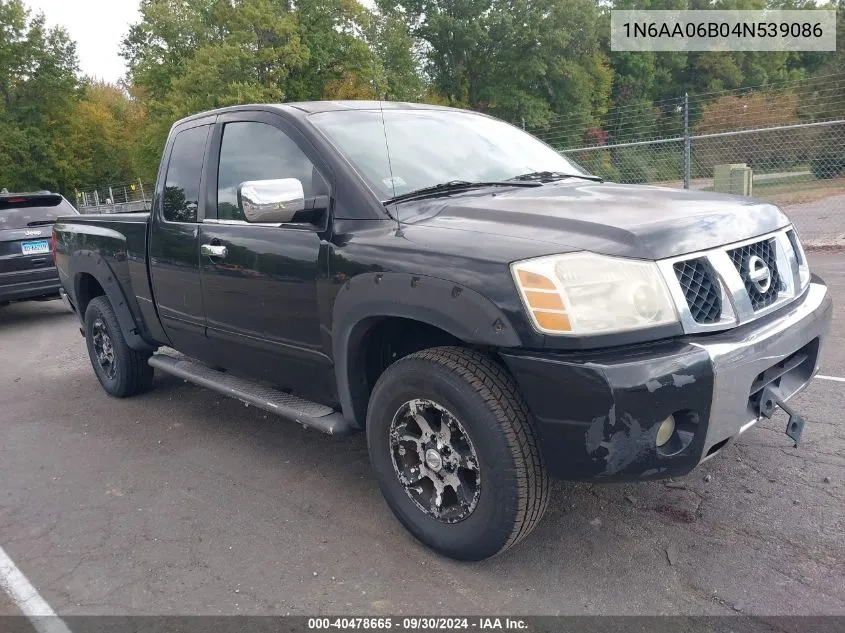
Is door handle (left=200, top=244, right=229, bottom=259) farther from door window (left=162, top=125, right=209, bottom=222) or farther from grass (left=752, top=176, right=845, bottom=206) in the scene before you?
grass (left=752, top=176, right=845, bottom=206)

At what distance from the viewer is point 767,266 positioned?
2871 mm

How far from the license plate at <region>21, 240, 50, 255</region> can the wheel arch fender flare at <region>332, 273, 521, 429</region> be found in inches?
283

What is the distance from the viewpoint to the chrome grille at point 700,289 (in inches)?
98.8

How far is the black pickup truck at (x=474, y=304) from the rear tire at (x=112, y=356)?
119 cm

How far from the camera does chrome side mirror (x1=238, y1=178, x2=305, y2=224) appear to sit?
9.75 ft

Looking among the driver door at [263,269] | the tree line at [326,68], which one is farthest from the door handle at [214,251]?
the tree line at [326,68]

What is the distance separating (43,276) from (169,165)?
17.8 feet

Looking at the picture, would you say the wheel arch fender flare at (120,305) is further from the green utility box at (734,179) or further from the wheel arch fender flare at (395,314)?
the green utility box at (734,179)

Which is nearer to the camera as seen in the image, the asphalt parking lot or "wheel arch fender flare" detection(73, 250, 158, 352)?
the asphalt parking lot

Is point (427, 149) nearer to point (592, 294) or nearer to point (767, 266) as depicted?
point (592, 294)

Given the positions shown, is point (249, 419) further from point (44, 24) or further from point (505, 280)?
point (44, 24)

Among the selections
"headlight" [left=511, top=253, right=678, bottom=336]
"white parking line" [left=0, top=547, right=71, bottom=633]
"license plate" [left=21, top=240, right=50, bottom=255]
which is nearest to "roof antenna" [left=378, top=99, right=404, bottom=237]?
"headlight" [left=511, top=253, right=678, bottom=336]

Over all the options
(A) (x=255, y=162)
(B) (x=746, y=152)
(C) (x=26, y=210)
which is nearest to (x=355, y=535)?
(A) (x=255, y=162)

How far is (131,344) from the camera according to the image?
499 centimetres
